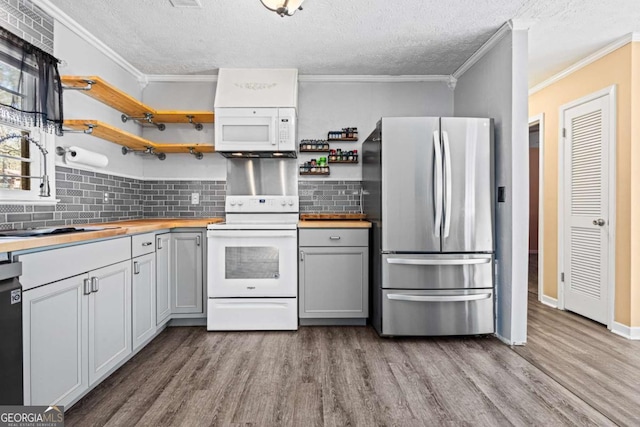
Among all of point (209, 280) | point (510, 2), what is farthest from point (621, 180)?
point (209, 280)

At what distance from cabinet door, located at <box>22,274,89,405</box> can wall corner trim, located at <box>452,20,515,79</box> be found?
3266 millimetres

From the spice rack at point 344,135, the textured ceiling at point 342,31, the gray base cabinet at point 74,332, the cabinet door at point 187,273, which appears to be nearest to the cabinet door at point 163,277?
the cabinet door at point 187,273

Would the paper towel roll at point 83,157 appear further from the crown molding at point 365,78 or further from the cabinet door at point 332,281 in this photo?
the crown molding at point 365,78

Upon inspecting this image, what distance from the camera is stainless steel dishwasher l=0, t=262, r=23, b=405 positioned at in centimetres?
131

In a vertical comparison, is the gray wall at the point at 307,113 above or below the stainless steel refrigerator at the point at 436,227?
above

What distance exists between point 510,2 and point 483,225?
1556mm

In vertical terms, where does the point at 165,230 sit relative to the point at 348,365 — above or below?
above

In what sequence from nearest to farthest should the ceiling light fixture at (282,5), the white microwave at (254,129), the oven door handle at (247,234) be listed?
the ceiling light fixture at (282,5) → the oven door handle at (247,234) → the white microwave at (254,129)

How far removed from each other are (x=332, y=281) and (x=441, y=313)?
915 millimetres

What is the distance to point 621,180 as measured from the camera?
3025 mm

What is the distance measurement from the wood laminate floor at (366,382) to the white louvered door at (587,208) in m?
0.43

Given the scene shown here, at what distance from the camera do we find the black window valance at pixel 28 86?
6.66ft

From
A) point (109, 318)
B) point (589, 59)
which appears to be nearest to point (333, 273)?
point (109, 318)

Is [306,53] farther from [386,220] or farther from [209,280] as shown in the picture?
[209,280]
